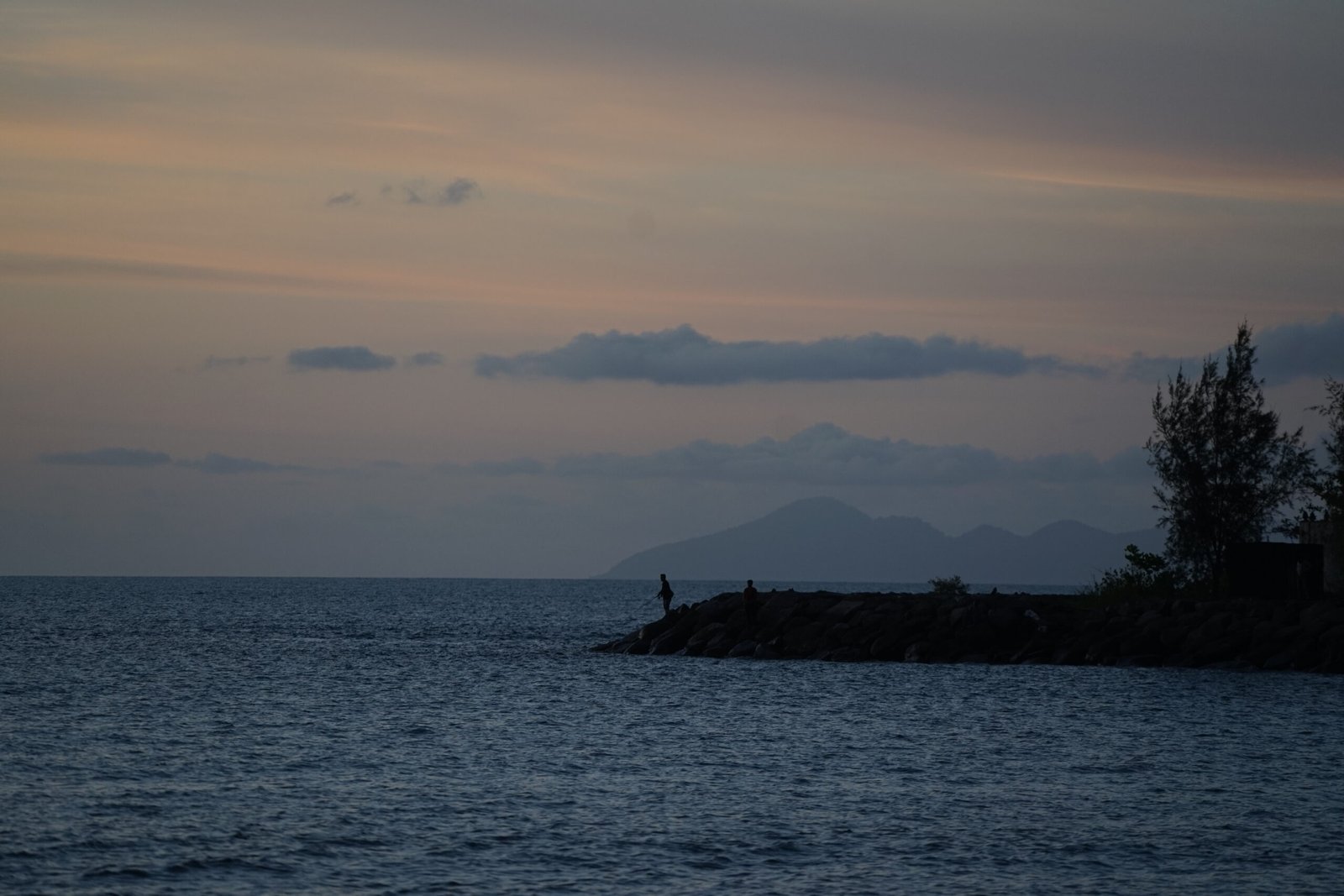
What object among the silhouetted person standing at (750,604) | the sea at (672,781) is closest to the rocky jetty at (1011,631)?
the silhouetted person standing at (750,604)

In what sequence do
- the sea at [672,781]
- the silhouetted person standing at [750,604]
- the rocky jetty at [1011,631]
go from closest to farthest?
the sea at [672,781] < the rocky jetty at [1011,631] < the silhouetted person standing at [750,604]

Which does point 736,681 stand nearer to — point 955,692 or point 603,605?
point 955,692

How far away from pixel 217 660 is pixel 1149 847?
175 ft

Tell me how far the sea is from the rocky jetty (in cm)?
219

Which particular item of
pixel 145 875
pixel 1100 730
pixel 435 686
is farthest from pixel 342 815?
pixel 435 686

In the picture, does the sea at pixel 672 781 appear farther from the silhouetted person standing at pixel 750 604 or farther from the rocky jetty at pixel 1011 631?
→ the silhouetted person standing at pixel 750 604

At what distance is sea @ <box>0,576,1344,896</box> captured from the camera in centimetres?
2359

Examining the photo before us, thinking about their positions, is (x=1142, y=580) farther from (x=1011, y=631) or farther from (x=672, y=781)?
(x=672, y=781)

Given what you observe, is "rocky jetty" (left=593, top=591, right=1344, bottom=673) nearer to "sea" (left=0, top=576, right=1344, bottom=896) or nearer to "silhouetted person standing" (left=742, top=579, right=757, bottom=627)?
"silhouetted person standing" (left=742, top=579, right=757, bottom=627)

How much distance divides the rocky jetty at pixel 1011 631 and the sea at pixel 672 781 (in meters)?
2.19

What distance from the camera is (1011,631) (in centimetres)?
6712

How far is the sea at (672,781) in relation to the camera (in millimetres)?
23594

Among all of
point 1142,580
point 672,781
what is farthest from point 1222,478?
point 672,781

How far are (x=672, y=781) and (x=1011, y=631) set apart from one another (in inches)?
1490
